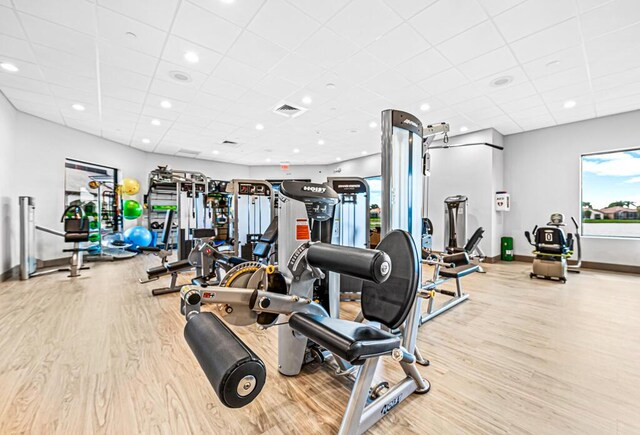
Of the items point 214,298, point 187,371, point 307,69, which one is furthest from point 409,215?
point 307,69

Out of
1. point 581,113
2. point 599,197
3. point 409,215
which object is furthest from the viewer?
point 599,197

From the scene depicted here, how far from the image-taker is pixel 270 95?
462cm

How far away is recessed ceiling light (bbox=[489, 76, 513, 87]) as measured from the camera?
4008 mm

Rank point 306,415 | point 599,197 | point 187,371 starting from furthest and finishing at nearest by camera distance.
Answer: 1. point 599,197
2. point 187,371
3. point 306,415

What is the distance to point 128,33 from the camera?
2.96 m

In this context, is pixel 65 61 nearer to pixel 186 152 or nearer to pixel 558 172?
pixel 186 152

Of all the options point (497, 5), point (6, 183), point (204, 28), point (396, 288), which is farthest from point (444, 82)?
point (6, 183)

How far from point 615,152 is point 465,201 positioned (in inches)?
112

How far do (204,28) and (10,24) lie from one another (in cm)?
193

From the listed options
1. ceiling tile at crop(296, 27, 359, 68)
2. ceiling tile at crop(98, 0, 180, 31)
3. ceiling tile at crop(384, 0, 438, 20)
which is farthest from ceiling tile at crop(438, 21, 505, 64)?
ceiling tile at crop(98, 0, 180, 31)

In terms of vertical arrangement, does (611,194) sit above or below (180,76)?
below

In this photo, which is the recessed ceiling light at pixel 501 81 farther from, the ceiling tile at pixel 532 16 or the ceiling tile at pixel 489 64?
the ceiling tile at pixel 532 16

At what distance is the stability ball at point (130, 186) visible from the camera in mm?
7586

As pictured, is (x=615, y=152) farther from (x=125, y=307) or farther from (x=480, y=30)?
(x=125, y=307)
